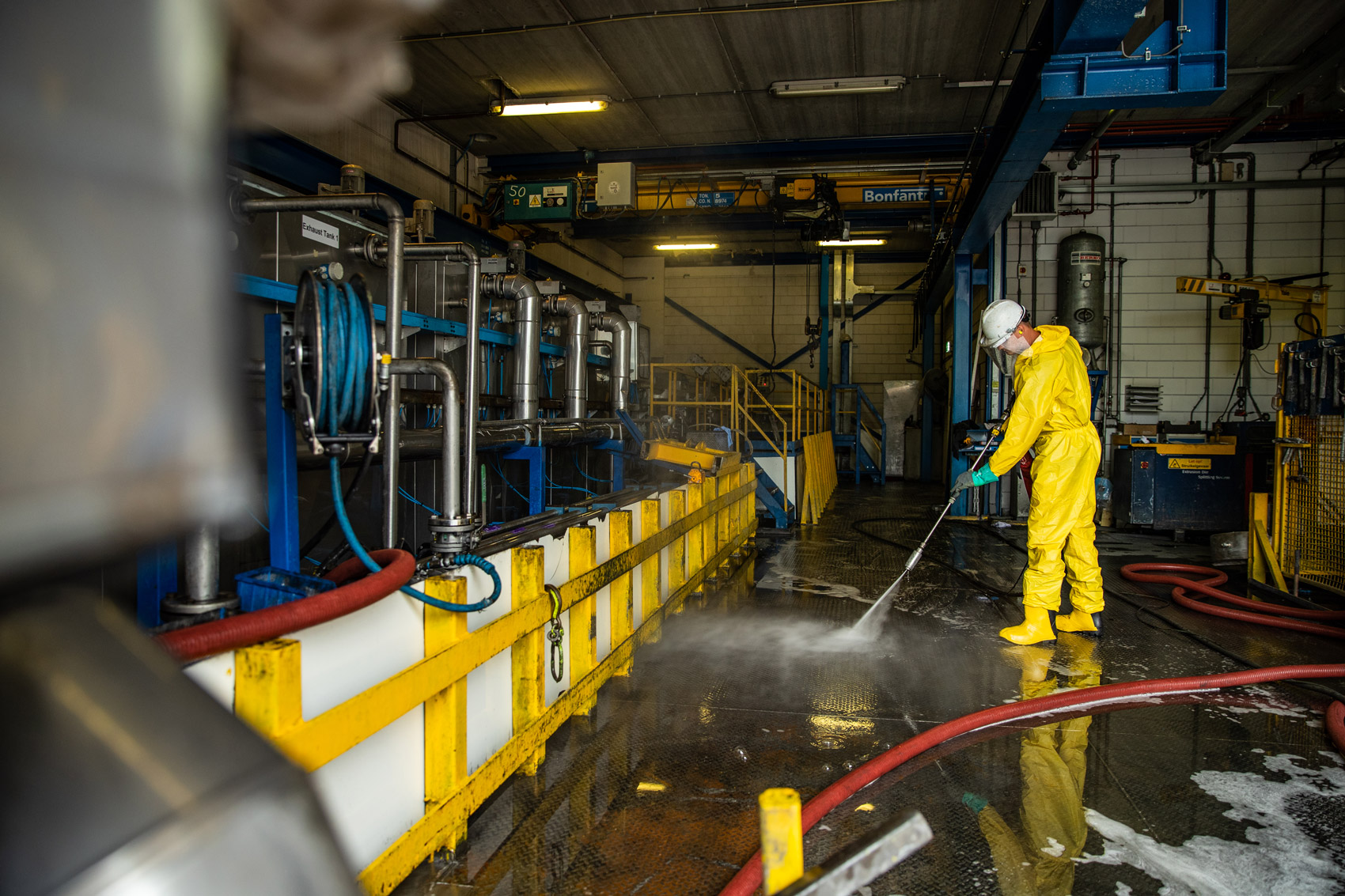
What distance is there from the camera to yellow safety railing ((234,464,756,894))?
1573mm

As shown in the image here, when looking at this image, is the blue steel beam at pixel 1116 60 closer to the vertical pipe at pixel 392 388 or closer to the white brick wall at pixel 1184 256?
the vertical pipe at pixel 392 388

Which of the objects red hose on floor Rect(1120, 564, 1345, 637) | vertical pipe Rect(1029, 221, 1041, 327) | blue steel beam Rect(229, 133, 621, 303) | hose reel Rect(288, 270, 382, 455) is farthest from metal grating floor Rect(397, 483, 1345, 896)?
vertical pipe Rect(1029, 221, 1041, 327)

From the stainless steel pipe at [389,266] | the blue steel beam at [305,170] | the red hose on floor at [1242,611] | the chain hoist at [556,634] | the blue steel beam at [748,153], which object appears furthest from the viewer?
the blue steel beam at [748,153]

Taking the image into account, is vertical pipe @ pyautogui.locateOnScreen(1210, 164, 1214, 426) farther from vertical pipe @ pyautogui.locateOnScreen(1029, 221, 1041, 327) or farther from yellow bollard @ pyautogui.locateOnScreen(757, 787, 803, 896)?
yellow bollard @ pyautogui.locateOnScreen(757, 787, 803, 896)

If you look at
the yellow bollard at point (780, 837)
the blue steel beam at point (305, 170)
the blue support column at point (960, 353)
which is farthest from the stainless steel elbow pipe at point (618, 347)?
the yellow bollard at point (780, 837)

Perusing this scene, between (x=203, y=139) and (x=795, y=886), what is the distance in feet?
3.66

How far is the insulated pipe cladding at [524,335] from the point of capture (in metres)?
7.64

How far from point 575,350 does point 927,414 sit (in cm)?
978

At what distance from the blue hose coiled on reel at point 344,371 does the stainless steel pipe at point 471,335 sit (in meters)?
0.43

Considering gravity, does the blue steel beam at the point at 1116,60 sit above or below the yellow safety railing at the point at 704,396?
above

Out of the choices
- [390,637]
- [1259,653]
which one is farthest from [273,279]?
[1259,653]

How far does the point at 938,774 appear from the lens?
9.07 ft

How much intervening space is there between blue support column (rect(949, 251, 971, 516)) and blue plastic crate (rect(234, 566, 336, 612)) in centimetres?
893

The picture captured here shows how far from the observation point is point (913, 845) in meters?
0.99
